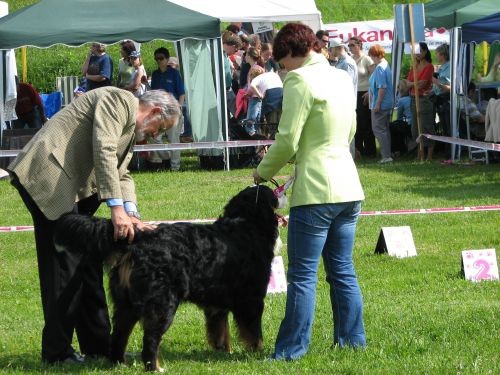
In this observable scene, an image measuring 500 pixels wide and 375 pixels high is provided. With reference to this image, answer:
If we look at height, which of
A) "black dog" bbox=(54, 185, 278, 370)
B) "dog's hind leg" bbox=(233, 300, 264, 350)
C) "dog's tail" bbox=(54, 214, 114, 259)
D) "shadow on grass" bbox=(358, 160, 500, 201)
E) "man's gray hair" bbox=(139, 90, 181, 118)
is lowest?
"shadow on grass" bbox=(358, 160, 500, 201)

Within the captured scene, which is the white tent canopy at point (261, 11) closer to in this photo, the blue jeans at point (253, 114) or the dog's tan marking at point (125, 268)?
the blue jeans at point (253, 114)

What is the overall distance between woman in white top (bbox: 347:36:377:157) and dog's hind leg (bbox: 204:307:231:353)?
12.0m

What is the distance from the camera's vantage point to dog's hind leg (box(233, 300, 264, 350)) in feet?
18.1

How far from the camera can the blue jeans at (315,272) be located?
521cm

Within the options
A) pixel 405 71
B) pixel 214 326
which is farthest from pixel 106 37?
Result: pixel 405 71

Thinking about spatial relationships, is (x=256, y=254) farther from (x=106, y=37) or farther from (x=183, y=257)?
(x=106, y=37)

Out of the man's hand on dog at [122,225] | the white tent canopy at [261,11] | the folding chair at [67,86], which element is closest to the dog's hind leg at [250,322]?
the man's hand on dog at [122,225]

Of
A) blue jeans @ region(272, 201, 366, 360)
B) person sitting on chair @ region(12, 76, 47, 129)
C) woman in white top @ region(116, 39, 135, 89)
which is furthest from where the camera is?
woman in white top @ region(116, 39, 135, 89)

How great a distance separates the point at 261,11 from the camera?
57.0 feet

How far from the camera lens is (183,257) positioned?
5188 millimetres

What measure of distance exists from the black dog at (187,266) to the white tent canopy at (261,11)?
11.9 meters

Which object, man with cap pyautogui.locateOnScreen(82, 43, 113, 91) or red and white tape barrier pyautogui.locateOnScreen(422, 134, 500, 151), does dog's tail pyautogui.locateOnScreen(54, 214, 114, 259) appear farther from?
man with cap pyautogui.locateOnScreen(82, 43, 113, 91)

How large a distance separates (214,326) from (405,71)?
992 inches

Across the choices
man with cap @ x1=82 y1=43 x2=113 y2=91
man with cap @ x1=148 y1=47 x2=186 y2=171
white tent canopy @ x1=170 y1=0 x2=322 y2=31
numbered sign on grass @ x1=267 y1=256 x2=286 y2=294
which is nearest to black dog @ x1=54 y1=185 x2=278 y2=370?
numbered sign on grass @ x1=267 y1=256 x2=286 y2=294
